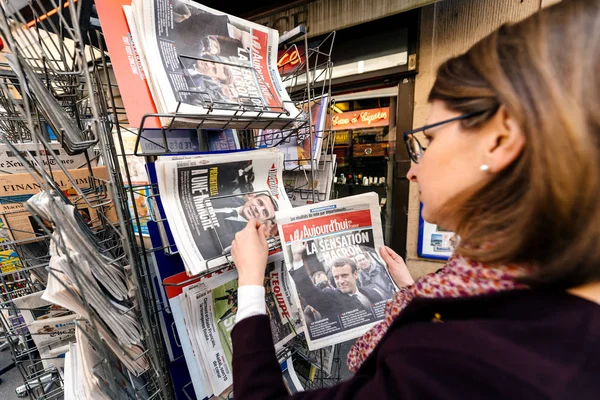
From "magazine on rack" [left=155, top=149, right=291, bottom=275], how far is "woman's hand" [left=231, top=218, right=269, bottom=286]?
5 centimetres

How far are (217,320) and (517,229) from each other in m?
0.71

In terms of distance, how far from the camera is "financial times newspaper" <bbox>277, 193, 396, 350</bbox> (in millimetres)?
644

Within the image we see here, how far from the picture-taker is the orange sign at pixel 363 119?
73.0 inches

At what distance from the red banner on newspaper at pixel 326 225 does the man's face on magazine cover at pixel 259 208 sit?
88 mm

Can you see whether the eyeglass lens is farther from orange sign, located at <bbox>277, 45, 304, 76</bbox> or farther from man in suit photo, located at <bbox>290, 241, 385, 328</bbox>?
orange sign, located at <bbox>277, 45, 304, 76</bbox>

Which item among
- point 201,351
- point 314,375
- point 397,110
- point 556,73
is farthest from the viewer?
point 397,110

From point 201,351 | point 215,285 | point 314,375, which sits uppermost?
point 215,285

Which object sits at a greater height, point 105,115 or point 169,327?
point 105,115

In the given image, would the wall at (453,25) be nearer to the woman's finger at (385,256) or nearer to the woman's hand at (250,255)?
the woman's finger at (385,256)

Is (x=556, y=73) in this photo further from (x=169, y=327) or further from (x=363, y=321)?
(x=169, y=327)

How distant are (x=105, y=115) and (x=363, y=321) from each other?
851mm

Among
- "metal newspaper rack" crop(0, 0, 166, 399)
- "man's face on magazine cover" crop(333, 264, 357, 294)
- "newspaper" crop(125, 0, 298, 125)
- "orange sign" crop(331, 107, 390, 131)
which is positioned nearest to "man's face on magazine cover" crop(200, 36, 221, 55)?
"newspaper" crop(125, 0, 298, 125)

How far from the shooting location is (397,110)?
1.74 meters

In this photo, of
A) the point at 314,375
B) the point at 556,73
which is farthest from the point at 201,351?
the point at 556,73
